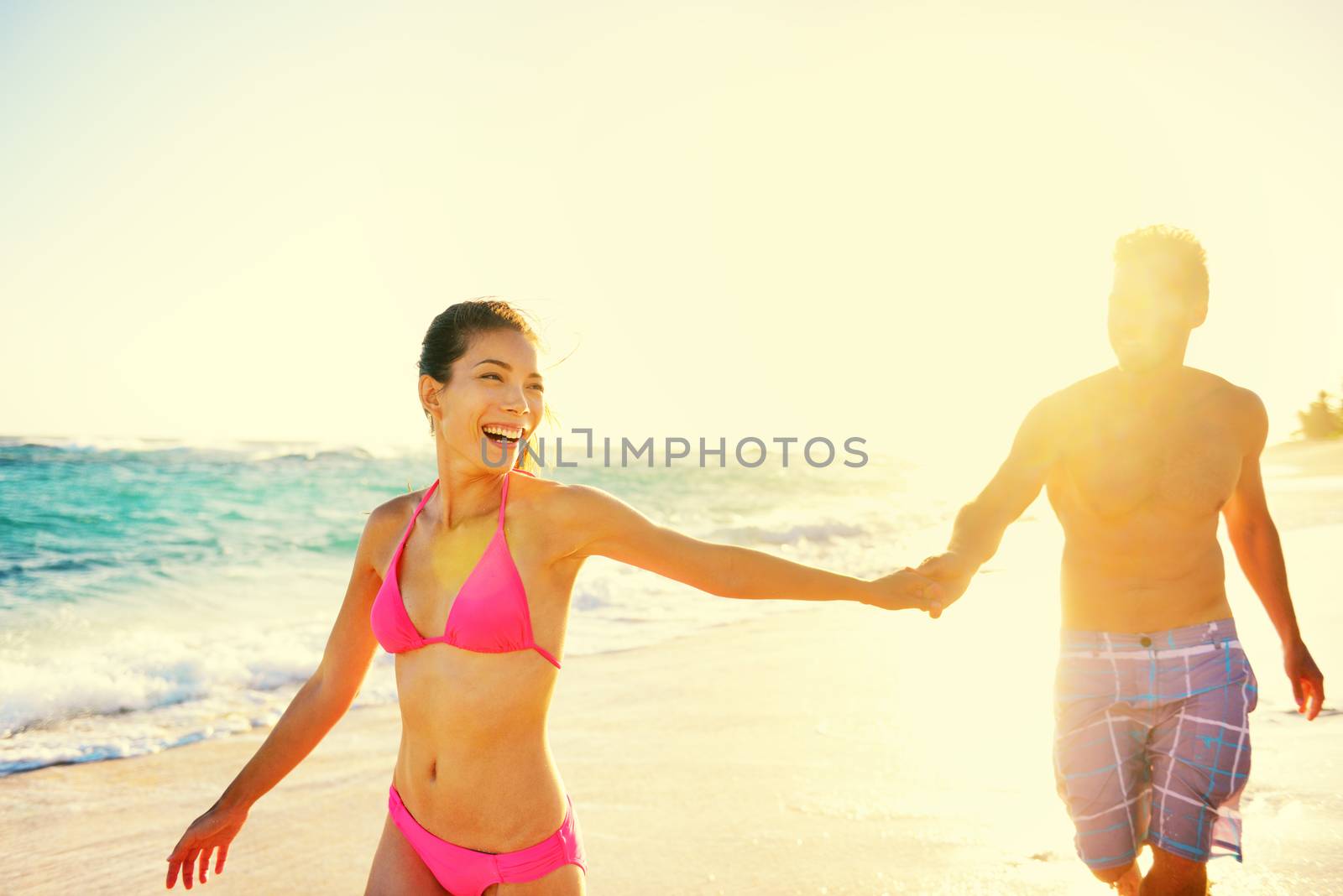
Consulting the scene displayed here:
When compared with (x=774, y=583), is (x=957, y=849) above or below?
below

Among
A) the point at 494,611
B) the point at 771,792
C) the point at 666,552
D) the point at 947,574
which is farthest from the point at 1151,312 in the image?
the point at 771,792

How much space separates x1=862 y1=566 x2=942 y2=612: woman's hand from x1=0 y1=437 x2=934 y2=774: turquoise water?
1752 mm

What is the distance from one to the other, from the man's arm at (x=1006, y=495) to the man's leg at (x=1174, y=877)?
103cm

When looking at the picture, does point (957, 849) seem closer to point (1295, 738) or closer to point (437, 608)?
point (1295, 738)

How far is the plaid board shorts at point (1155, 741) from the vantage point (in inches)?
116

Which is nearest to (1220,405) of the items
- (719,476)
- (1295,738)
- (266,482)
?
(1295,738)

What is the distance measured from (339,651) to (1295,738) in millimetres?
4859

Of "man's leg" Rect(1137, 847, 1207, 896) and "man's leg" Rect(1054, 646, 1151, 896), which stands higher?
"man's leg" Rect(1054, 646, 1151, 896)

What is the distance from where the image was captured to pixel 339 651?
269 cm

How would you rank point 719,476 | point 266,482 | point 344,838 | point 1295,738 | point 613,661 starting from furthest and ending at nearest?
point 719,476 → point 266,482 → point 613,661 → point 1295,738 → point 344,838

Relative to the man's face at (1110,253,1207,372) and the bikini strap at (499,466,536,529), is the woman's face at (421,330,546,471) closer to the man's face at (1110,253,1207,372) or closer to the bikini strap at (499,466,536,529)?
the bikini strap at (499,466,536,529)

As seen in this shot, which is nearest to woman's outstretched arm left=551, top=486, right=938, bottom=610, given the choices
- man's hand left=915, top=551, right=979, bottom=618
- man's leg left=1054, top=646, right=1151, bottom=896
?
man's hand left=915, top=551, right=979, bottom=618

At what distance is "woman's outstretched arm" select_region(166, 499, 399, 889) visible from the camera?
251 centimetres

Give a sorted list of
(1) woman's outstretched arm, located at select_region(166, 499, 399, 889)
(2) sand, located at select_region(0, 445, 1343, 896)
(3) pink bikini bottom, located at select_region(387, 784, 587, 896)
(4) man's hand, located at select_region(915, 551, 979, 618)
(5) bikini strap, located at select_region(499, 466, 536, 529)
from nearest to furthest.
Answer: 1. (3) pink bikini bottom, located at select_region(387, 784, 587, 896)
2. (5) bikini strap, located at select_region(499, 466, 536, 529)
3. (1) woman's outstretched arm, located at select_region(166, 499, 399, 889)
4. (4) man's hand, located at select_region(915, 551, 979, 618)
5. (2) sand, located at select_region(0, 445, 1343, 896)
